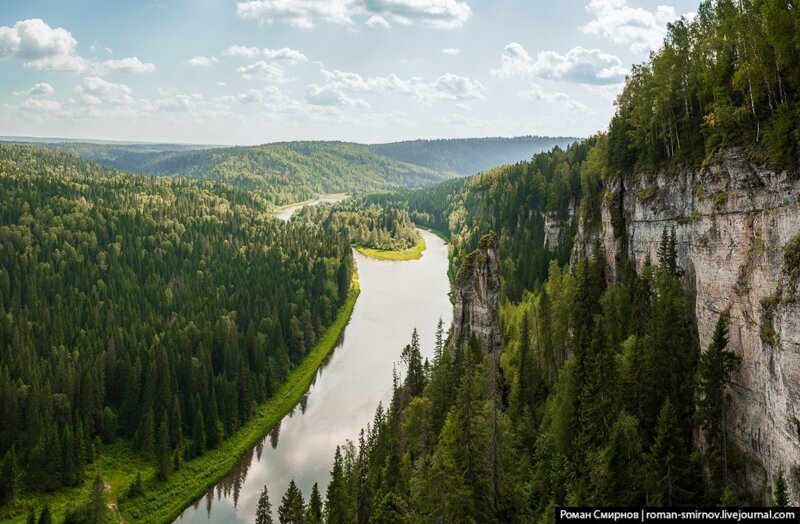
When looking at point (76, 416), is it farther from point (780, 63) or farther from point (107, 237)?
point (107, 237)

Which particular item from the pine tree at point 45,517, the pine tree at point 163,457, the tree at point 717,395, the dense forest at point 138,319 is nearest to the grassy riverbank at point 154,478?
the pine tree at point 163,457

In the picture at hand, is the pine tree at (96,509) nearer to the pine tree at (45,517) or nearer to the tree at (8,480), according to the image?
the pine tree at (45,517)

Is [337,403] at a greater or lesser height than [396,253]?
lesser

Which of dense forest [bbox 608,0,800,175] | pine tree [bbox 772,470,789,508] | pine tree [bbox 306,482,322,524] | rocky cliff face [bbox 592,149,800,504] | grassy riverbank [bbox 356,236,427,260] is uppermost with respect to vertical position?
dense forest [bbox 608,0,800,175]

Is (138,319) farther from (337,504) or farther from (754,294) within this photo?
(754,294)

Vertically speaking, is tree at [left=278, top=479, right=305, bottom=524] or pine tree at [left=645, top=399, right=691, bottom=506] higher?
pine tree at [left=645, top=399, right=691, bottom=506]

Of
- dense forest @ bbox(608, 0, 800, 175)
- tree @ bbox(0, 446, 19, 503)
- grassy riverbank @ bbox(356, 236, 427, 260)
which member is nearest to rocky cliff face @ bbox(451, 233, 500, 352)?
dense forest @ bbox(608, 0, 800, 175)

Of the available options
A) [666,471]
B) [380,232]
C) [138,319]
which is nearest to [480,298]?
[666,471]

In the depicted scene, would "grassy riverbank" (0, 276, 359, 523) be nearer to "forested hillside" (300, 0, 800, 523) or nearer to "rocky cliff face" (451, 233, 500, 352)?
"forested hillside" (300, 0, 800, 523)
